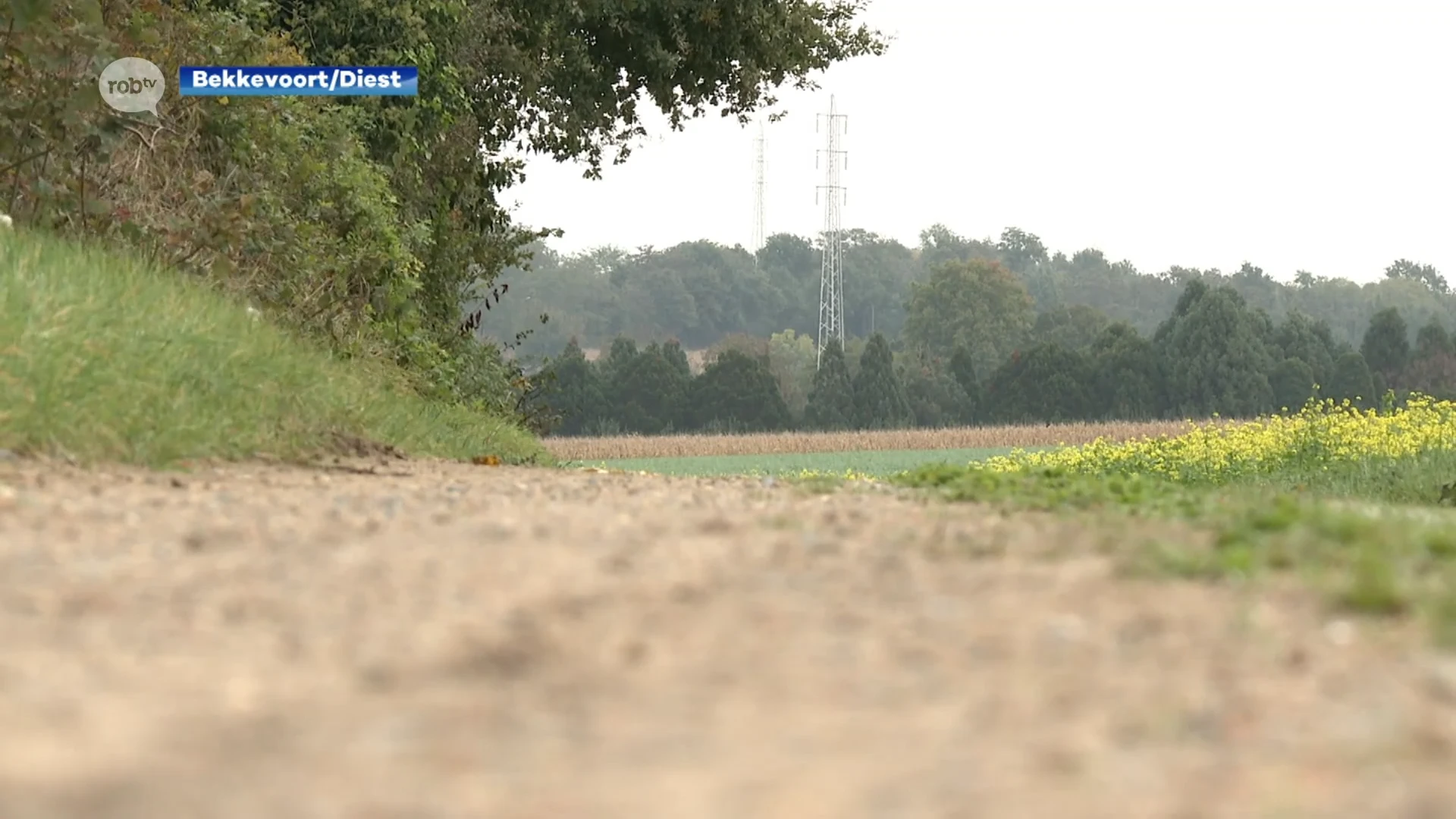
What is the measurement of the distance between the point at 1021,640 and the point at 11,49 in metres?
9.49

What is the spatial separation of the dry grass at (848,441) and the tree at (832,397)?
1973 centimetres

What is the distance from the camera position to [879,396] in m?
74.8

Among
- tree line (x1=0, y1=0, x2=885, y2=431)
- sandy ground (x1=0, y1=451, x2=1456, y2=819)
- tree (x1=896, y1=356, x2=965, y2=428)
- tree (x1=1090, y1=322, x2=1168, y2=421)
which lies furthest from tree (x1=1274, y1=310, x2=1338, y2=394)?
sandy ground (x1=0, y1=451, x2=1456, y2=819)

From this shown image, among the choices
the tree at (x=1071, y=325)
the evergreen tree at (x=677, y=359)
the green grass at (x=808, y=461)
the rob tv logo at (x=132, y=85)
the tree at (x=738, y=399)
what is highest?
the tree at (x=1071, y=325)

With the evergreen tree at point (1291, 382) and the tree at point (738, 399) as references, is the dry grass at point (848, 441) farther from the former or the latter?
the evergreen tree at point (1291, 382)

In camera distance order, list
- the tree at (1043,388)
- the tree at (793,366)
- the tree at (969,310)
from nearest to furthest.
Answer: the tree at (1043,388), the tree at (793,366), the tree at (969,310)

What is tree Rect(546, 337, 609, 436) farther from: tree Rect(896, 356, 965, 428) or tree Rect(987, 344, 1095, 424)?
tree Rect(987, 344, 1095, 424)

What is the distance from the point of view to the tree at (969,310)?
9862 cm

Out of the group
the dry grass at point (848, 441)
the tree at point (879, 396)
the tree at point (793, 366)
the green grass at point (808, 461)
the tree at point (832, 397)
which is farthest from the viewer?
the tree at point (793, 366)

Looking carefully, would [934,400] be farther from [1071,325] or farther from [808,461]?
[808,461]

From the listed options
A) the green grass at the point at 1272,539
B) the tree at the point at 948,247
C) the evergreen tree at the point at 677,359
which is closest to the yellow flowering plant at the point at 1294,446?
the green grass at the point at 1272,539

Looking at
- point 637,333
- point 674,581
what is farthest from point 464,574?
point 637,333

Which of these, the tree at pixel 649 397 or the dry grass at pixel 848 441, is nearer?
the dry grass at pixel 848 441

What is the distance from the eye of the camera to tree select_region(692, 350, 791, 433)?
243 ft
